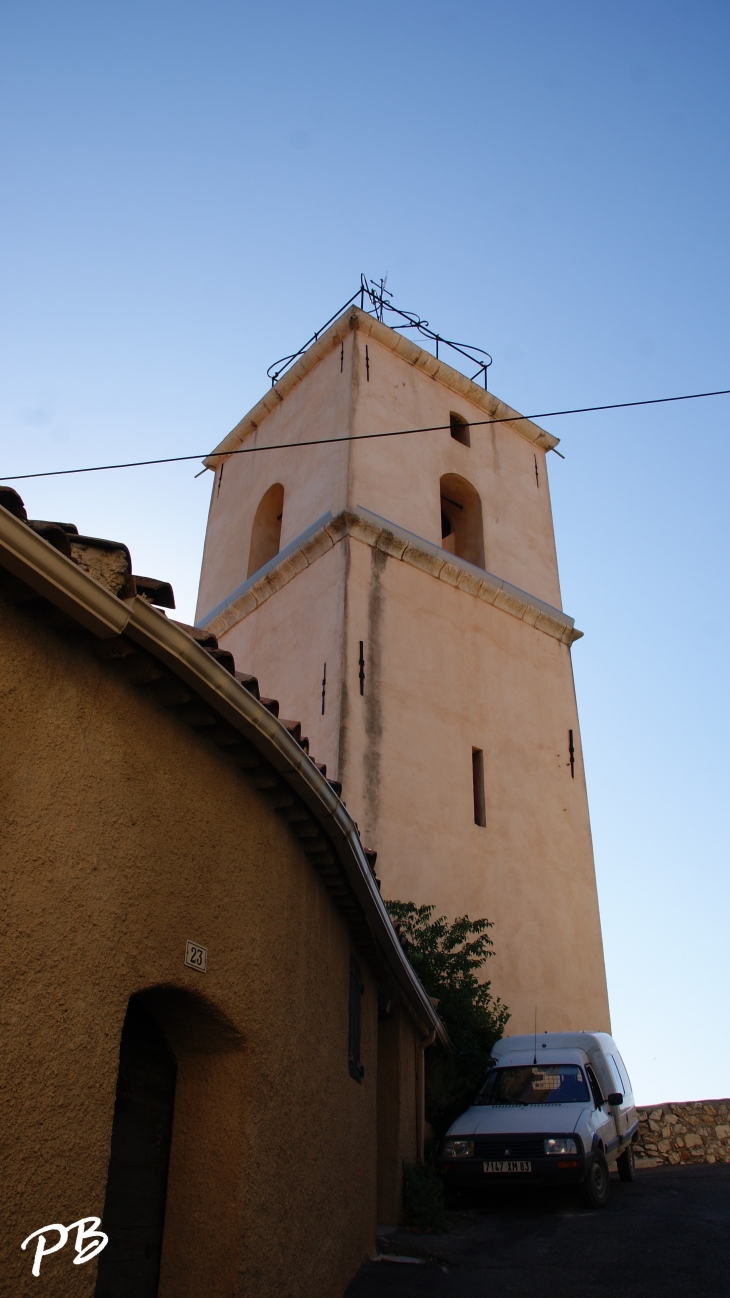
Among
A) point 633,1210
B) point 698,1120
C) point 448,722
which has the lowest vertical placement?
point 633,1210

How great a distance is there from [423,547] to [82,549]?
13025mm

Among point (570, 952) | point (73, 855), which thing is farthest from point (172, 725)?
point (570, 952)

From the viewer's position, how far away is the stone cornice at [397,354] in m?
19.4

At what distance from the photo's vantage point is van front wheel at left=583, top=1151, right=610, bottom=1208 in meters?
9.34

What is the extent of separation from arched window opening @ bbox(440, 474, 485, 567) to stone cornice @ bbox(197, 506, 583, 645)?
3.51 feet

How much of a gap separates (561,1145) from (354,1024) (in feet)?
9.96

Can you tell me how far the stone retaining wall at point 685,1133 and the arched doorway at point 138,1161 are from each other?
11.0 meters

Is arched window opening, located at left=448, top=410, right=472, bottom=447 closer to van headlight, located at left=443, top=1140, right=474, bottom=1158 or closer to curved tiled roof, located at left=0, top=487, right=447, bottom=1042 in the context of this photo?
van headlight, located at left=443, top=1140, right=474, bottom=1158

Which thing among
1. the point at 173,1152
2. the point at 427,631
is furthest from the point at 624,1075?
the point at 173,1152

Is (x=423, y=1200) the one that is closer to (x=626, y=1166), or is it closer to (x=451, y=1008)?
(x=451, y=1008)

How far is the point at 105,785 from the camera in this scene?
4168 mm

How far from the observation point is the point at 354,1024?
769 centimetres

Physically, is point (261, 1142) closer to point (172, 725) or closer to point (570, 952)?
point (172, 725)

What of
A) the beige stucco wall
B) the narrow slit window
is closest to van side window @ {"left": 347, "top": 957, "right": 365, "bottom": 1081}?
the beige stucco wall
